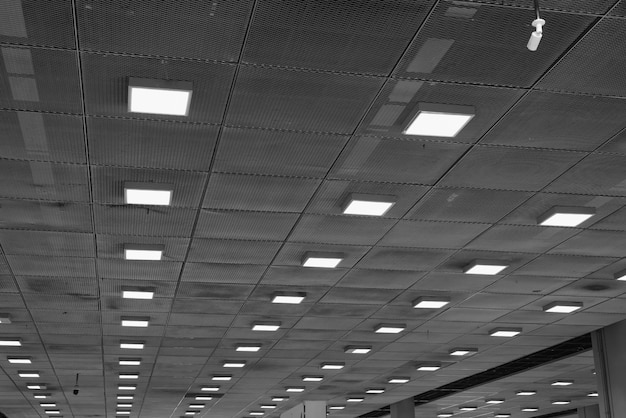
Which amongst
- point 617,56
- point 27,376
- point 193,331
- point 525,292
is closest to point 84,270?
point 193,331

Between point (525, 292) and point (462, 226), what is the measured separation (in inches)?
123

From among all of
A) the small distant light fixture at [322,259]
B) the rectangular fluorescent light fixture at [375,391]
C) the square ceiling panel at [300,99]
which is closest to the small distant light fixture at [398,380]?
the rectangular fluorescent light fixture at [375,391]

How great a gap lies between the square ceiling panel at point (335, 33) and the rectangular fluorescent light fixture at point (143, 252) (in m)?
4.10

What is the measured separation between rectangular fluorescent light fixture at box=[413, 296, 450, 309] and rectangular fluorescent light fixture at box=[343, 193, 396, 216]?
3633 mm

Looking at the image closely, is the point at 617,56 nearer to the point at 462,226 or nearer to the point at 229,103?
the point at 229,103

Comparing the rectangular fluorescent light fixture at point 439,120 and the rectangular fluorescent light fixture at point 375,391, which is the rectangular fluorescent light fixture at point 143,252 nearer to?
the rectangular fluorescent light fixture at point 439,120

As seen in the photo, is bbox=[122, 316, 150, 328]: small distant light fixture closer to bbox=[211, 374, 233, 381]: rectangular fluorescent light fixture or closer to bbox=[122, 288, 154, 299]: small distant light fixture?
bbox=[122, 288, 154, 299]: small distant light fixture


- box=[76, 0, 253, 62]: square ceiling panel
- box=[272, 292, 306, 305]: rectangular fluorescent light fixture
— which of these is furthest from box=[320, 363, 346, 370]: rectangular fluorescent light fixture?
box=[76, 0, 253, 62]: square ceiling panel

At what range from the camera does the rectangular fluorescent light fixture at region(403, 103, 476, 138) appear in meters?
5.70

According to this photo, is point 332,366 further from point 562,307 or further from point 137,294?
point 137,294

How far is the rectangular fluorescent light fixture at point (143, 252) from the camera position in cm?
868

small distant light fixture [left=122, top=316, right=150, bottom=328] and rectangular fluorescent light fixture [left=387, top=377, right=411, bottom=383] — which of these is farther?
rectangular fluorescent light fixture [left=387, top=377, right=411, bottom=383]

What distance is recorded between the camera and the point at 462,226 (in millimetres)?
8312

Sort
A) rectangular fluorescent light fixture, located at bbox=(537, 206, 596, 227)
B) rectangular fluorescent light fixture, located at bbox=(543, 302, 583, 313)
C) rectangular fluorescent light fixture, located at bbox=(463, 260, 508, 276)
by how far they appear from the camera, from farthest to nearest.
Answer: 1. rectangular fluorescent light fixture, located at bbox=(543, 302, 583, 313)
2. rectangular fluorescent light fixture, located at bbox=(463, 260, 508, 276)
3. rectangular fluorescent light fixture, located at bbox=(537, 206, 596, 227)
